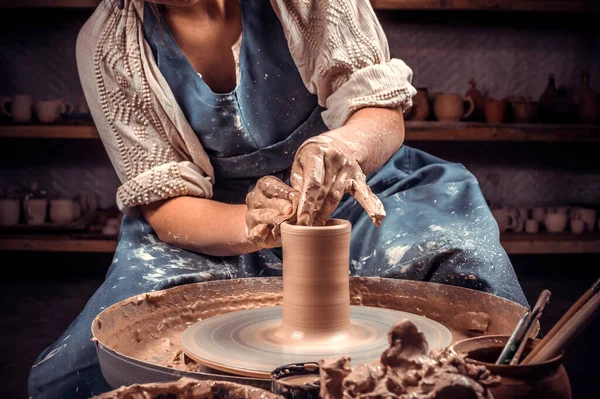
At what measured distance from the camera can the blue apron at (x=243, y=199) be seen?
139 cm

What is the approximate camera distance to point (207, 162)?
175 cm

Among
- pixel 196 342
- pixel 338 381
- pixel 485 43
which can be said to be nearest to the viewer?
pixel 338 381

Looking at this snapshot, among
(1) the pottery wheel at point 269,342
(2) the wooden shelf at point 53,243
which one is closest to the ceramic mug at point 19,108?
(2) the wooden shelf at point 53,243

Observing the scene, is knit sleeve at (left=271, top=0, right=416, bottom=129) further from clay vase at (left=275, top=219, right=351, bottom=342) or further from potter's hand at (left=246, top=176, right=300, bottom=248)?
clay vase at (left=275, top=219, right=351, bottom=342)

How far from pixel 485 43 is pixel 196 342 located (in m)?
3.13

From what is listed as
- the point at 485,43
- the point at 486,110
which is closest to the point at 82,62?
the point at 486,110

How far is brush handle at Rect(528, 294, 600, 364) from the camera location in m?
0.74

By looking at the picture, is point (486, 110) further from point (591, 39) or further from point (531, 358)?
point (531, 358)

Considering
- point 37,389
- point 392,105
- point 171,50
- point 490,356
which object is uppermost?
point 171,50

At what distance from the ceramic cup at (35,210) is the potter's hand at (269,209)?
8.48 ft

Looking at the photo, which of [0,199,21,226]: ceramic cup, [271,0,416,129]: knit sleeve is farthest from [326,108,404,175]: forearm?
[0,199,21,226]: ceramic cup

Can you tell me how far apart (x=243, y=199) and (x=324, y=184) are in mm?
649

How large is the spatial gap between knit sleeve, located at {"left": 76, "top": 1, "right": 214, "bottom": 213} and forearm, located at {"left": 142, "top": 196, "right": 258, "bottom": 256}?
0.03 metres

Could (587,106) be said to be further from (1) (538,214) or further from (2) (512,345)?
(2) (512,345)
